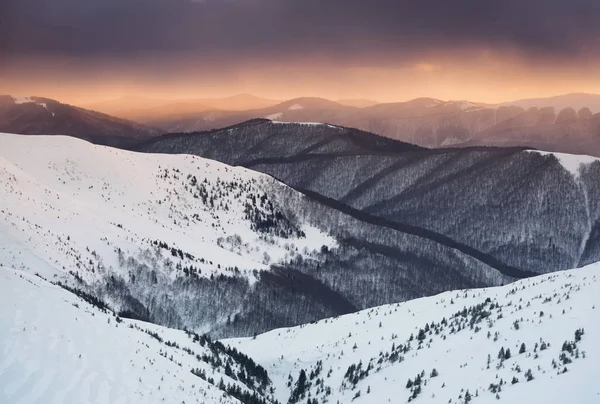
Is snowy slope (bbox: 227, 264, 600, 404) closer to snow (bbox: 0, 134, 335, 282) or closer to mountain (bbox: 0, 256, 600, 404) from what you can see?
mountain (bbox: 0, 256, 600, 404)

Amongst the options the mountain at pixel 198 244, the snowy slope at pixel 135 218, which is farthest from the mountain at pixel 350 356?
the snowy slope at pixel 135 218

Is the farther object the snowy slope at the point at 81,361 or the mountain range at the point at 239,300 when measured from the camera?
the mountain range at the point at 239,300

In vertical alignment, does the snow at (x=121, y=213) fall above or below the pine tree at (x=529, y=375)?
below

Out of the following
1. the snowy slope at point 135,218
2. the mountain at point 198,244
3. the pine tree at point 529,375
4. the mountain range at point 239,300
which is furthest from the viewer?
the mountain at point 198,244

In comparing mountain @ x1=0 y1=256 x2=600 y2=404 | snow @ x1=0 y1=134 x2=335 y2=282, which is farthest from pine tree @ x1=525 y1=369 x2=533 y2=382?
snow @ x1=0 y1=134 x2=335 y2=282

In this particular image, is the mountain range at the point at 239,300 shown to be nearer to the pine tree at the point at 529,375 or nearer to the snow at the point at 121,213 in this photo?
the pine tree at the point at 529,375

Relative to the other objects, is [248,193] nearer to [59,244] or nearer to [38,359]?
[59,244]

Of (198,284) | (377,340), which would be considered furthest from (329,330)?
(198,284)
